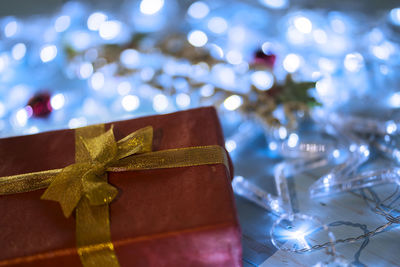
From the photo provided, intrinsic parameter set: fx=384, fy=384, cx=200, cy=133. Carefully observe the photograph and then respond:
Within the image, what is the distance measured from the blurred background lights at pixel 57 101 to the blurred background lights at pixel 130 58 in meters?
0.32

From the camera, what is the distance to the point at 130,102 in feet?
5.41

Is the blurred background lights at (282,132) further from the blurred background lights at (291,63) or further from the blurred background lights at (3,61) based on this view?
the blurred background lights at (3,61)

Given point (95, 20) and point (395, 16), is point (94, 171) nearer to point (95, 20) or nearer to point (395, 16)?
point (95, 20)

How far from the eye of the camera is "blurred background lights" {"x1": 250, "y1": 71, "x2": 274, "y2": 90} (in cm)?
154

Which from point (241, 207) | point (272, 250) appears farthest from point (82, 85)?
point (272, 250)

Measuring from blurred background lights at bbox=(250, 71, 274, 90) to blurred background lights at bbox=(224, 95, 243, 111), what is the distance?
10 centimetres

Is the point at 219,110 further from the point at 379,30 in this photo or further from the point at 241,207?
the point at 379,30

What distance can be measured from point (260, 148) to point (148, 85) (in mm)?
585

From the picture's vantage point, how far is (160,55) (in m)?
1.83

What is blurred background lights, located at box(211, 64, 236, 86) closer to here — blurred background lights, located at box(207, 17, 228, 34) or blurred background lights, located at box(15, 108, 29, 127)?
blurred background lights, located at box(207, 17, 228, 34)

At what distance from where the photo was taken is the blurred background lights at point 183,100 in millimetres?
1616

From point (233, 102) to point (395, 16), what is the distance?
891 mm

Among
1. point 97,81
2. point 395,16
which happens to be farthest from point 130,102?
point 395,16

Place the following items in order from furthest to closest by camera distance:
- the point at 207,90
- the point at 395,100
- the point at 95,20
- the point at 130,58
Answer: the point at 95,20 → the point at 130,58 → the point at 207,90 → the point at 395,100
